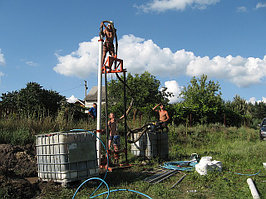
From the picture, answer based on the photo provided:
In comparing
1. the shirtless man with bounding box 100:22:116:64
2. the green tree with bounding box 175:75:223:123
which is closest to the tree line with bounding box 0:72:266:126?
the green tree with bounding box 175:75:223:123

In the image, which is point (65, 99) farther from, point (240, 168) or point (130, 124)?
point (240, 168)

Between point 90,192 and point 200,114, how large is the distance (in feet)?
50.5

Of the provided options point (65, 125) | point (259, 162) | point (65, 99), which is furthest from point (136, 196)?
point (65, 99)

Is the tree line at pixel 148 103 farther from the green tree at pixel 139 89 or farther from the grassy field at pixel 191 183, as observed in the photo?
the grassy field at pixel 191 183

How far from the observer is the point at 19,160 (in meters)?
6.89

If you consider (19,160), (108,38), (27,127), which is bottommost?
(19,160)

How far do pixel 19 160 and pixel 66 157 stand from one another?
2362 millimetres

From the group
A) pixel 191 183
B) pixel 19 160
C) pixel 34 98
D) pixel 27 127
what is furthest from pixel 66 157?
pixel 34 98

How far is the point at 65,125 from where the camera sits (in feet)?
33.0

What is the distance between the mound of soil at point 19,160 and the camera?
6.43 meters

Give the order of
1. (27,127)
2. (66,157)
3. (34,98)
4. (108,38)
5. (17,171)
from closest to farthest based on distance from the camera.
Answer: (66,157)
(17,171)
(108,38)
(27,127)
(34,98)

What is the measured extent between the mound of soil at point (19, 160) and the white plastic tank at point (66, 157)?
0.92m

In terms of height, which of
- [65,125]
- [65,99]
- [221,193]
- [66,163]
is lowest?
[221,193]

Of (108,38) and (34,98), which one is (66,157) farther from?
(34,98)
